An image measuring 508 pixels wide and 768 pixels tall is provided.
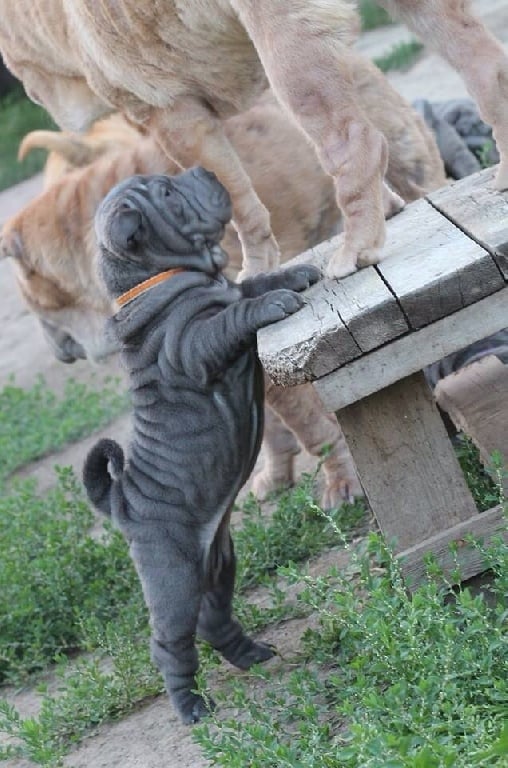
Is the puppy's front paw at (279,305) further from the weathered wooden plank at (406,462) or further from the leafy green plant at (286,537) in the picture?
the leafy green plant at (286,537)

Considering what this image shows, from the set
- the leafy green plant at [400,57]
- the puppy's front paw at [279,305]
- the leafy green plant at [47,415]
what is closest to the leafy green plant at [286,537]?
the puppy's front paw at [279,305]

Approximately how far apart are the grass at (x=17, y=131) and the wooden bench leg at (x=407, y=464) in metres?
11.6

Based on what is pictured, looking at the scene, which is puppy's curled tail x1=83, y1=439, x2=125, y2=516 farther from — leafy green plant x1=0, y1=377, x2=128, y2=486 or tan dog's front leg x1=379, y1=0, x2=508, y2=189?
leafy green plant x1=0, y1=377, x2=128, y2=486

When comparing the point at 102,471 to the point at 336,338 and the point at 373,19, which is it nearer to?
the point at 336,338

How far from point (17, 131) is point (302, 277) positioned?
13972 millimetres

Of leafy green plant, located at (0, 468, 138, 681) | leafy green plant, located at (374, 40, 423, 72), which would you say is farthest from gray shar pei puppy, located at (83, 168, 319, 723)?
leafy green plant, located at (374, 40, 423, 72)

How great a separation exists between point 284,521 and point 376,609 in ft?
6.04

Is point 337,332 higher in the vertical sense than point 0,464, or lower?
higher

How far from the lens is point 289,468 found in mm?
5367

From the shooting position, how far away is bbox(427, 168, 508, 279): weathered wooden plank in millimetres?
2990

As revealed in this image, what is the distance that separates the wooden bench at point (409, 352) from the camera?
2.97 metres

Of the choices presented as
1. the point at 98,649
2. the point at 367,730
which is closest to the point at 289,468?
the point at 98,649

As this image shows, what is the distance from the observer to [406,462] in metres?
3.27

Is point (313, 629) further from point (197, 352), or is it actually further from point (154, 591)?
point (197, 352)
